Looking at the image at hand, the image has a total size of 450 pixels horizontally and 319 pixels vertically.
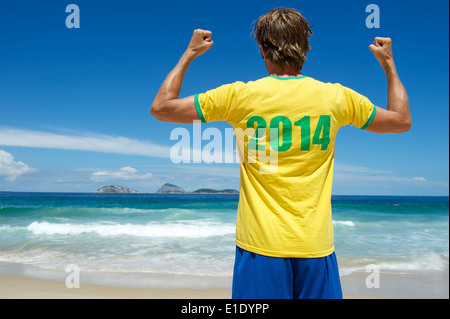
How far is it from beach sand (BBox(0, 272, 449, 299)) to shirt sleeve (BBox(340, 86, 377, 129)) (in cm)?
467

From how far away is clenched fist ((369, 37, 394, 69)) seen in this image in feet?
4.93

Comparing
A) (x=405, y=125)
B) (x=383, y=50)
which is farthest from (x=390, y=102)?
(x=383, y=50)

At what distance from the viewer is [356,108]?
1.35 m

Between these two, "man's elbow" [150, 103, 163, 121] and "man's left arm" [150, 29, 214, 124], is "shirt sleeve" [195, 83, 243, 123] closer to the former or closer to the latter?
"man's left arm" [150, 29, 214, 124]

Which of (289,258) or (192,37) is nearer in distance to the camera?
(289,258)

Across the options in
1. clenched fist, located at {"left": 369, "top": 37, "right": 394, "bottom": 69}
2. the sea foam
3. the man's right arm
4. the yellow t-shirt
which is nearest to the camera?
the yellow t-shirt

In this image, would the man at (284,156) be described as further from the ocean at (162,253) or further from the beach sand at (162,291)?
the ocean at (162,253)

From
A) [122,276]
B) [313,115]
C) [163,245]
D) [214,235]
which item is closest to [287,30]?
[313,115]

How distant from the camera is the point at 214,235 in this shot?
12.0 metres

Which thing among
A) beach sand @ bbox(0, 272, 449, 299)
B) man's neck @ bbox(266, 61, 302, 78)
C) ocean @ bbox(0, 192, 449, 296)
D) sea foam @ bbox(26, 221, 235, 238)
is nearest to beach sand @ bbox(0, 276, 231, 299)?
beach sand @ bbox(0, 272, 449, 299)

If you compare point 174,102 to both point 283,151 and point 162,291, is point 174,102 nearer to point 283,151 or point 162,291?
point 283,151

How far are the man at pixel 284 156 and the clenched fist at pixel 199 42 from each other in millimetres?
118

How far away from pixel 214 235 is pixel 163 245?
8.30ft
